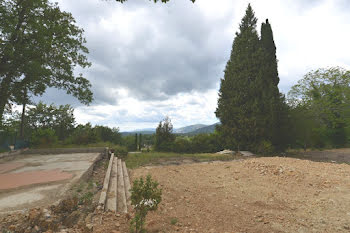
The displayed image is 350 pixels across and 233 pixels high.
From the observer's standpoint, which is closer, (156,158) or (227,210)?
(227,210)

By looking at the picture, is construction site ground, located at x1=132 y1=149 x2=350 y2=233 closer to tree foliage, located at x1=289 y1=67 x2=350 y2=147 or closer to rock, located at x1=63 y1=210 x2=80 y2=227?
rock, located at x1=63 y1=210 x2=80 y2=227

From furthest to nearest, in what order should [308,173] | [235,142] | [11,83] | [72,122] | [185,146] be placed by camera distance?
[72,122], [185,146], [235,142], [11,83], [308,173]

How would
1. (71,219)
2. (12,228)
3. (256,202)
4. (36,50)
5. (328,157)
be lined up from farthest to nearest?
(328,157)
(36,50)
(256,202)
(71,219)
(12,228)

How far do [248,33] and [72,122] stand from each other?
19.4 meters

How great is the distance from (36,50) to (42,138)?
22.1 ft

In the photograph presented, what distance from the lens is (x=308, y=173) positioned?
6398 millimetres

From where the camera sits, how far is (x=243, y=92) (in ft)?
49.1

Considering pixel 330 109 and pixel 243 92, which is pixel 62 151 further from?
pixel 330 109

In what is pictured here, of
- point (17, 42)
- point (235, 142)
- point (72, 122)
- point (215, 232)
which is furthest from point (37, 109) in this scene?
point (215, 232)

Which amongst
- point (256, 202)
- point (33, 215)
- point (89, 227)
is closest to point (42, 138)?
point (33, 215)

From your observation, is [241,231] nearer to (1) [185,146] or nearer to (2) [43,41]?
(2) [43,41]

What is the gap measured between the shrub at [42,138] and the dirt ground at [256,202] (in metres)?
10.6

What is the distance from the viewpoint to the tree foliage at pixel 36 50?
303 inches

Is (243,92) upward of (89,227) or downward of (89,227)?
upward
